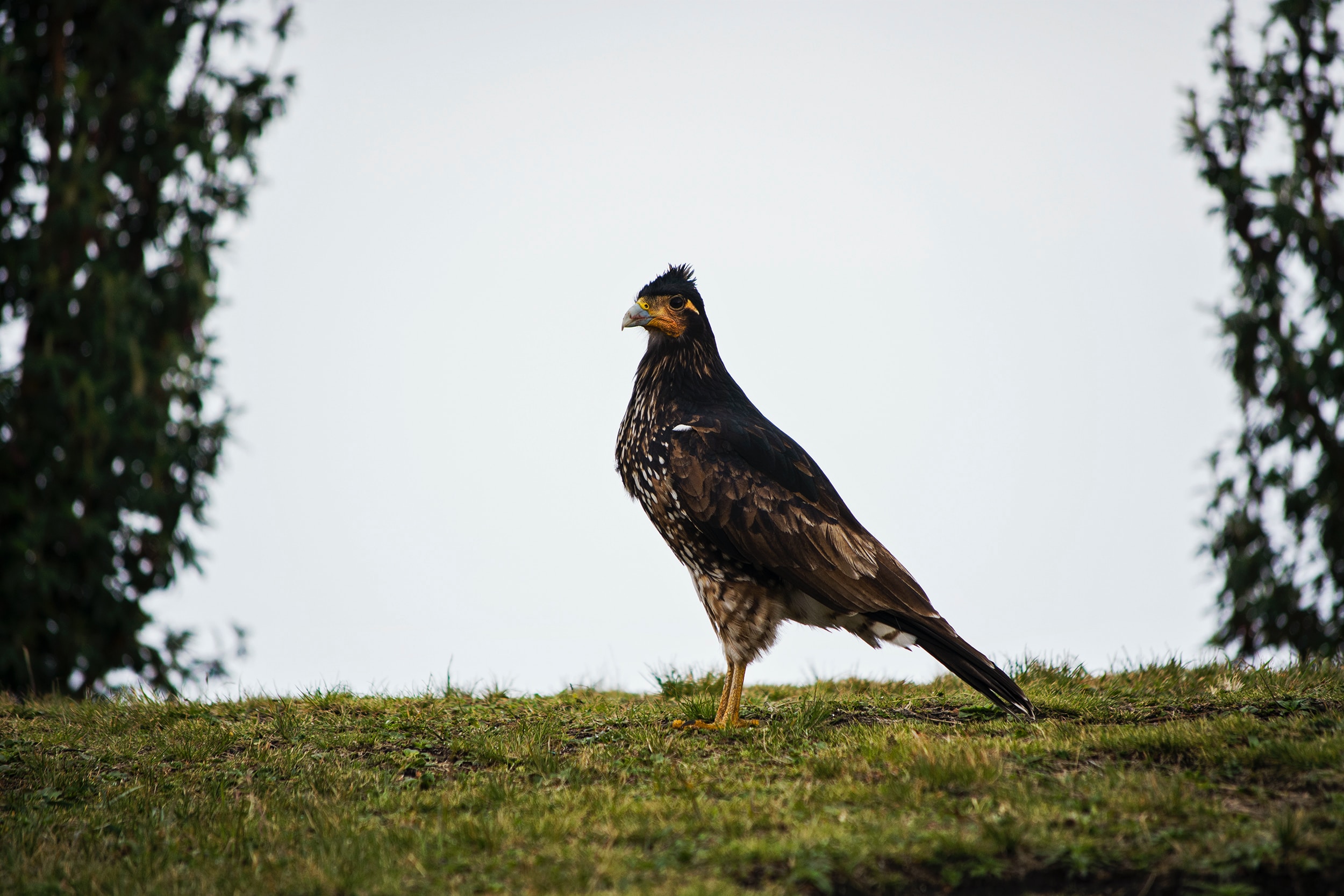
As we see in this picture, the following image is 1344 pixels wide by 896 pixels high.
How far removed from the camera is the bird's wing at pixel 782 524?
6.70m

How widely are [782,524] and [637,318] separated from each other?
193 cm

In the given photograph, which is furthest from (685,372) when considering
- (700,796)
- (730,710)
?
(700,796)

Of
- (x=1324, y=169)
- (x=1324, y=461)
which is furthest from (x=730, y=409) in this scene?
(x=1324, y=169)

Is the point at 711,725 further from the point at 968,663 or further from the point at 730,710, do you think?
the point at 968,663

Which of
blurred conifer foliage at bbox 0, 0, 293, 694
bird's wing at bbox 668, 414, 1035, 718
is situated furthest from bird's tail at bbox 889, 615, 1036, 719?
Result: blurred conifer foliage at bbox 0, 0, 293, 694

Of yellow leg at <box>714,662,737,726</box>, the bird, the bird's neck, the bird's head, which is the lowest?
yellow leg at <box>714,662,737,726</box>

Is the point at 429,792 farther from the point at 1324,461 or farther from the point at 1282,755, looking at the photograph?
the point at 1324,461

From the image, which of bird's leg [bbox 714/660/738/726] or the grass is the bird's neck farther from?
the grass

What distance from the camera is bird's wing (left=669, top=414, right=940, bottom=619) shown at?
670 cm

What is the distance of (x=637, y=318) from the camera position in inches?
298

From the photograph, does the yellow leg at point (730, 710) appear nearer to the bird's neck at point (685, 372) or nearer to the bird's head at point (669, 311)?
the bird's neck at point (685, 372)

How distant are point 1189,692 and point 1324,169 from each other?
8.08m

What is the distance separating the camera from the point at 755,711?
7.02m

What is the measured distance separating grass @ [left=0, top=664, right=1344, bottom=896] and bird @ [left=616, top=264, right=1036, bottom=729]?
0.47 metres
